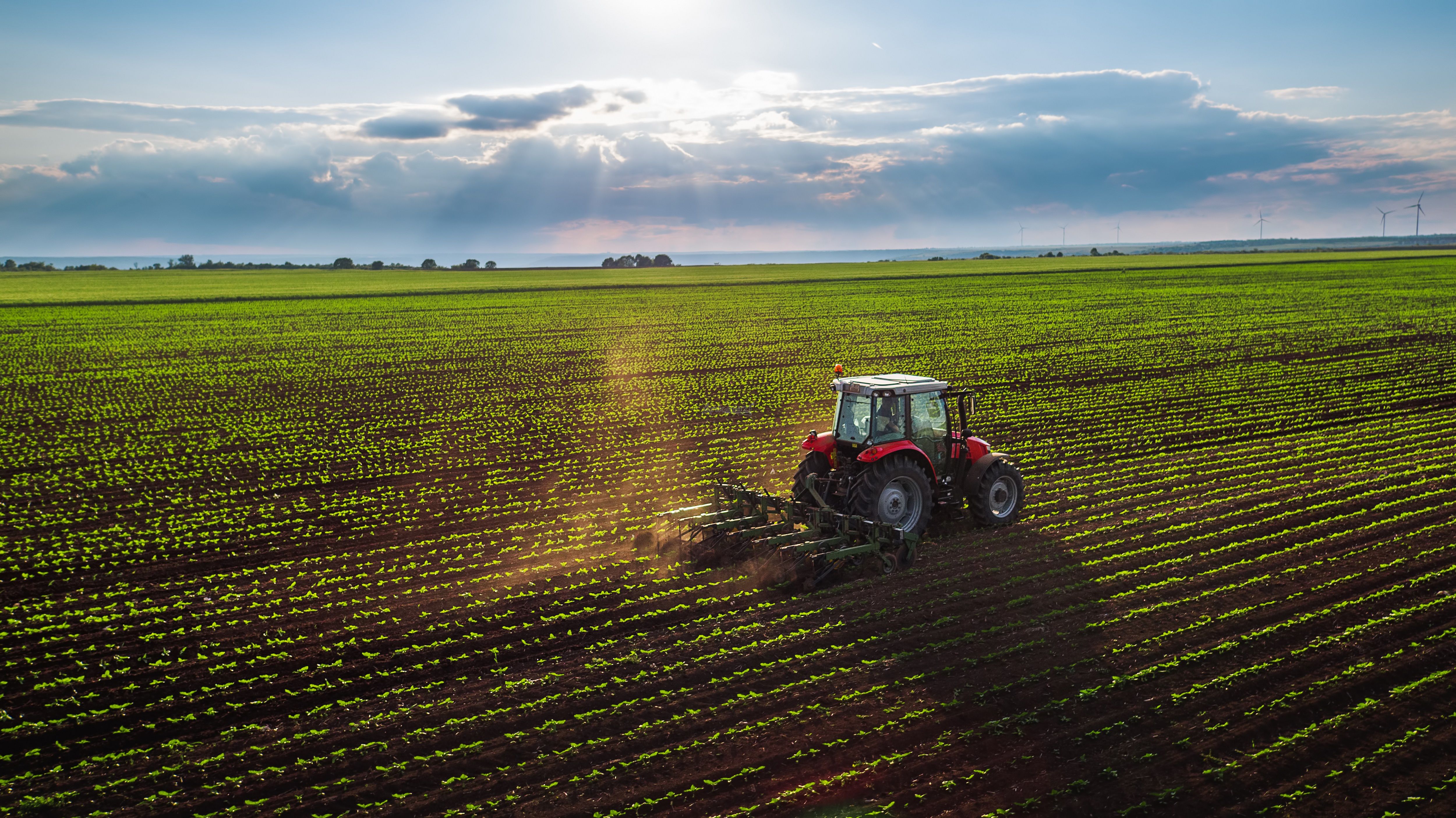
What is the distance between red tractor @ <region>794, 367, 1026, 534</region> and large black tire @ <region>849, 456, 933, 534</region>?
0.04ft

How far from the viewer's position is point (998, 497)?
1337 cm

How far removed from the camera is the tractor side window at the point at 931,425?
12.7 meters

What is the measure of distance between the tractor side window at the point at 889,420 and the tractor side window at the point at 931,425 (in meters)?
0.15

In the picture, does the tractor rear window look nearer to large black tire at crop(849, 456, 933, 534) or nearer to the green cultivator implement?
the green cultivator implement

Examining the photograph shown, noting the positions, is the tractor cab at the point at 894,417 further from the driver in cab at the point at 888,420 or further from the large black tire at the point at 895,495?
the large black tire at the point at 895,495

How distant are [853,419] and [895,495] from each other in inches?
48.7

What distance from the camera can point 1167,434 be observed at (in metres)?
19.8

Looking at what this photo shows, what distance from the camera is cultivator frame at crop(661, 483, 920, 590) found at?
11164 millimetres

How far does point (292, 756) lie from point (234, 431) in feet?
55.3

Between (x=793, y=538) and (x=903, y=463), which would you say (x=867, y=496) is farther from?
(x=793, y=538)

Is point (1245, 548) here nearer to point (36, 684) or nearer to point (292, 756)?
point (292, 756)

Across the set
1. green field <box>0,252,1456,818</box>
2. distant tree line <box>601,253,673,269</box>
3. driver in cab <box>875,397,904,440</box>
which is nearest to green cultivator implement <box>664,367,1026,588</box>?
driver in cab <box>875,397,904,440</box>

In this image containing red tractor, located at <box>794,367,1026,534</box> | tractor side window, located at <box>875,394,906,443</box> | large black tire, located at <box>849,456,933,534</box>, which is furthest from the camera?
tractor side window, located at <box>875,394,906,443</box>

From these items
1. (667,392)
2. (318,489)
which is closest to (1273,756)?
(318,489)
